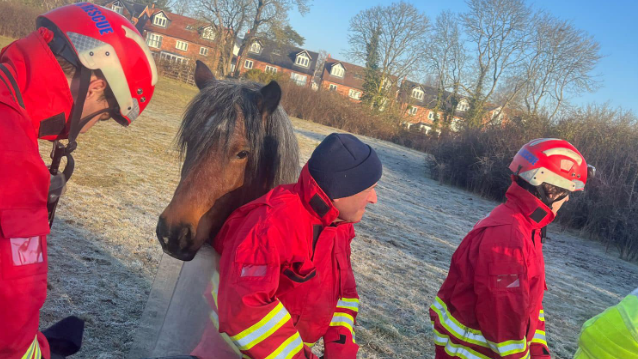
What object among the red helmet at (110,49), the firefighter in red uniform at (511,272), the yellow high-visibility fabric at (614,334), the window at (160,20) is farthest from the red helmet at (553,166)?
the window at (160,20)

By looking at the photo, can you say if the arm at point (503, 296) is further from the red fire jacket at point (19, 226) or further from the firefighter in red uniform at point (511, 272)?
the red fire jacket at point (19, 226)

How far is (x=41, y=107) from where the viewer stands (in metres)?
1.35

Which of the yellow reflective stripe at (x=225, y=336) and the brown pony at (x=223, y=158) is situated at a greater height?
the brown pony at (x=223, y=158)

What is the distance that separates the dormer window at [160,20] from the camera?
49531mm

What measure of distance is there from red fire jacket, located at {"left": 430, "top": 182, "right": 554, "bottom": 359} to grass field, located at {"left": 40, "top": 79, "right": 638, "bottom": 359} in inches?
61.8

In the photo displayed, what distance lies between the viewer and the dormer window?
49531mm

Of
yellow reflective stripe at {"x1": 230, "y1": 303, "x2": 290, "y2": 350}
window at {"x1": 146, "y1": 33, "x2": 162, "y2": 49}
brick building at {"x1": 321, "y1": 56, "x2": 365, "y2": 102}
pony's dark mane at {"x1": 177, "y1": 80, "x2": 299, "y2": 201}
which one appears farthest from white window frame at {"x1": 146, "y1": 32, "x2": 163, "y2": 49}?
yellow reflective stripe at {"x1": 230, "y1": 303, "x2": 290, "y2": 350}

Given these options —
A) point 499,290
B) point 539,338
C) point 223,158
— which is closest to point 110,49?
point 223,158

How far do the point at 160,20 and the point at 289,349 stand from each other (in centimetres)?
5591

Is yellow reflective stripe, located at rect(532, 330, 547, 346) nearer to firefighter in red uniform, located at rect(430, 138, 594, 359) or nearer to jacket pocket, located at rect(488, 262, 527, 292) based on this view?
firefighter in red uniform, located at rect(430, 138, 594, 359)

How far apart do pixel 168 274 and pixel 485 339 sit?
169 centimetres

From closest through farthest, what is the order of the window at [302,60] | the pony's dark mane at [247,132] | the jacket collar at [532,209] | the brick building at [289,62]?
the pony's dark mane at [247,132] < the jacket collar at [532,209] < the brick building at [289,62] < the window at [302,60]

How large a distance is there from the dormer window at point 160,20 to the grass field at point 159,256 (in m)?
44.2

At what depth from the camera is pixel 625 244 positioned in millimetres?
9742
